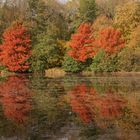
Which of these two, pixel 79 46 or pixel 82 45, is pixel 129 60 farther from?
pixel 79 46

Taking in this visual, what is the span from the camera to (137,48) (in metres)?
56.0

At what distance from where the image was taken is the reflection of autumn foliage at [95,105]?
722 inches

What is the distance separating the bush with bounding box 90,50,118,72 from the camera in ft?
185

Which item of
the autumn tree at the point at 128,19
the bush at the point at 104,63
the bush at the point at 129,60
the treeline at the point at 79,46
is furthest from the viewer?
the autumn tree at the point at 128,19

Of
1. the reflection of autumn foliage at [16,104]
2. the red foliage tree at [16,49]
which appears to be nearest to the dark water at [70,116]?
the reflection of autumn foliage at [16,104]

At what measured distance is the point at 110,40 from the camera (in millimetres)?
58969

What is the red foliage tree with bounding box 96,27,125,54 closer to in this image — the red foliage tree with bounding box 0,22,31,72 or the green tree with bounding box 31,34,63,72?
the green tree with bounding box 31,34,63,72

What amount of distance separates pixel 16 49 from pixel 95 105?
37038 millimetres

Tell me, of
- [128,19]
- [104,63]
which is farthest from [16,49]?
[128,19]

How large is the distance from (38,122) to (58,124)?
0.92 meters

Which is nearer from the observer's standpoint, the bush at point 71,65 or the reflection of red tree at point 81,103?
the reflection of red tree at point 81,103

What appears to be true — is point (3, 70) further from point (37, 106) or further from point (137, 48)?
point (37, 106)

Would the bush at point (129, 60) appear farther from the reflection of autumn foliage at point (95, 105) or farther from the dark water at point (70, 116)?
the dark water at point (70, 116)

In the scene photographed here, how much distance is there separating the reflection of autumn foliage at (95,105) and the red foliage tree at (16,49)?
29.3 metres
